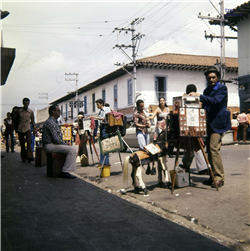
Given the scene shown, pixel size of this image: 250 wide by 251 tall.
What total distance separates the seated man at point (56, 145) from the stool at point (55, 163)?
4.4 inches

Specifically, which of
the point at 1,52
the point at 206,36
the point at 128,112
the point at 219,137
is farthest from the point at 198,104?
the point at 128,112

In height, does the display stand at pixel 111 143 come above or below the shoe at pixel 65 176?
above

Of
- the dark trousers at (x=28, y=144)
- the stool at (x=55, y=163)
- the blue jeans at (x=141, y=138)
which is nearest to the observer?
the blue jeans at (x=141, y=138)

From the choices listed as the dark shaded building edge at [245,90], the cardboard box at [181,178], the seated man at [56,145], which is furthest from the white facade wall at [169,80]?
the cardboard box at [181,178]

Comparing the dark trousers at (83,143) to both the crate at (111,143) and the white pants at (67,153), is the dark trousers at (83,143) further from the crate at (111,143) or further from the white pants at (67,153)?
the crate at (111,143)

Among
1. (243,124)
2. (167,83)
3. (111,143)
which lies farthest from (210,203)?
(167,83)

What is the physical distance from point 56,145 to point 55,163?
1.36 feet

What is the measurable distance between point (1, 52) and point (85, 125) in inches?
172

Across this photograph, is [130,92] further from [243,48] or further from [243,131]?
[243,131]

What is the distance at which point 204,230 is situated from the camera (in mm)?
3859

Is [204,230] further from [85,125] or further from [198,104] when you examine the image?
[85,125]

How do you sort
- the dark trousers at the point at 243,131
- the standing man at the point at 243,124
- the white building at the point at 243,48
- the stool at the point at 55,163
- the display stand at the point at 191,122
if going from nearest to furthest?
the display stand at the point at 191,122, the stool at the point at 55,163, the standing man at the point at 243,124, the dark trousers at the point at 243,131, the white building at the point at 243,48

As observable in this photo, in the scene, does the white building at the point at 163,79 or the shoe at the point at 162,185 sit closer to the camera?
the shoe at the point at 162,185

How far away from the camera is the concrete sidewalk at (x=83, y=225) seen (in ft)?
10.9
